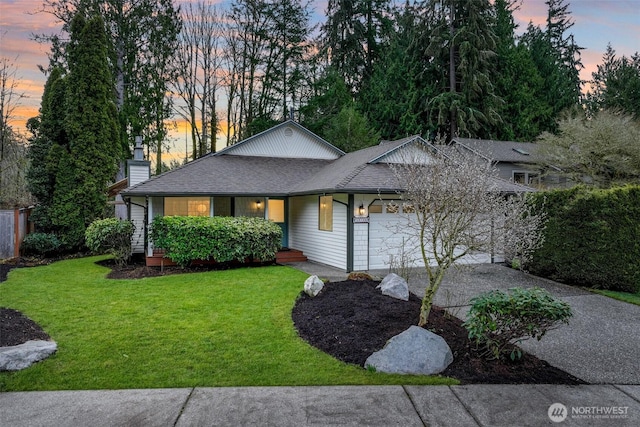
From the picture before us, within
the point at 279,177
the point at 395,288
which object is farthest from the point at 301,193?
the point at 395,288

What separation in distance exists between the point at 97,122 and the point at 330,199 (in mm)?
9565

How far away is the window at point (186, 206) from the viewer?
13.1 m

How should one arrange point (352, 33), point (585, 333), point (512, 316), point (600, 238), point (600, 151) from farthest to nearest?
point (352, 33)
point (600, 151)
point (600, 238)
point (585, 333)
point (512, 316)

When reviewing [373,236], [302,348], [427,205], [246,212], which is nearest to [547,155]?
[373,236]

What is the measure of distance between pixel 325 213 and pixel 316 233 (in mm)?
843

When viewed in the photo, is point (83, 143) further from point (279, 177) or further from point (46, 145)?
point (279, 177)

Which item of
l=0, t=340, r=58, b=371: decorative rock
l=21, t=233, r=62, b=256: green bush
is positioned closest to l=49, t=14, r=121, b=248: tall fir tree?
l=21, t=233, r=62, b=256: green bush

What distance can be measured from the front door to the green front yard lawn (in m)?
4.89

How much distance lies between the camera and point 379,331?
5.15m

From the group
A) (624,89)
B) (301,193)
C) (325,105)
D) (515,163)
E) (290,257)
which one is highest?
(624,89)

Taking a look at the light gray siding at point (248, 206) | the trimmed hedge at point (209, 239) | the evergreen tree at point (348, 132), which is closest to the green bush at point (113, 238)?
the trimmed hedge at point (209, 239)

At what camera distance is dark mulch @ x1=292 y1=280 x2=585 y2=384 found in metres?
4.12

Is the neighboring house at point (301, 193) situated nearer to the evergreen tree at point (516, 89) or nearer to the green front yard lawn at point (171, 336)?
the green front yard lawn at point (171, 336)

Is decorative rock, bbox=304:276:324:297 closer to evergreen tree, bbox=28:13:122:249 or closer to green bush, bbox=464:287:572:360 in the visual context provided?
green bush, bbox=464:287:572:360
